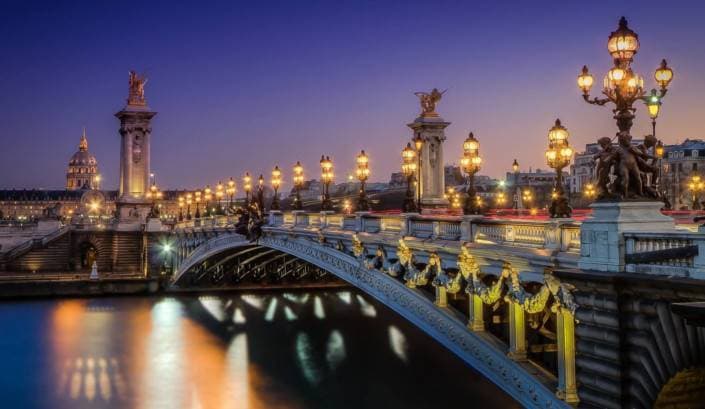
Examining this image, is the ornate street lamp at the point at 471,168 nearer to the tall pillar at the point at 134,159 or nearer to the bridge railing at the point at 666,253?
the bridge railing at the point at 666,253

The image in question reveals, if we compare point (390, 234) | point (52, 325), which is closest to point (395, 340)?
point (390, 234)

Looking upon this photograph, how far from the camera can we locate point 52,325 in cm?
4706

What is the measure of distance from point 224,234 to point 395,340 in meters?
13.8

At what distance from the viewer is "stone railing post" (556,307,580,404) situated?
14.4 metres

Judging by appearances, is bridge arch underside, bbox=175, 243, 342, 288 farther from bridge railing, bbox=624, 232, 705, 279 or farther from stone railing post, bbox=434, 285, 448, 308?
bridge railing, bbox=624, 232, 705, 279

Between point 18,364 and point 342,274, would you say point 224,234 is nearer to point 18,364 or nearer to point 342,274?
point 18,364

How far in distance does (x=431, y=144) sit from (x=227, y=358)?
29.1 m

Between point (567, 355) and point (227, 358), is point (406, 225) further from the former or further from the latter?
point (227, 358)

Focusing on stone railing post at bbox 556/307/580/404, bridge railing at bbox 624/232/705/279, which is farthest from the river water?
bridge railing at bbox 624/232/705/279

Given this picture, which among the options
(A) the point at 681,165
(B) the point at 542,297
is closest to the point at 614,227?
(B) the point at 542,297

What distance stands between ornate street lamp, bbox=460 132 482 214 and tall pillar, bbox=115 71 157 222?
66.4 meters

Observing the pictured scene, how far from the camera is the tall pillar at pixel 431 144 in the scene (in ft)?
202

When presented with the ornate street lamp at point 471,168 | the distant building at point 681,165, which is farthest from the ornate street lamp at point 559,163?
the distant building at point 681,165

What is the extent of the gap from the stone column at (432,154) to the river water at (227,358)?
11.3 meters
